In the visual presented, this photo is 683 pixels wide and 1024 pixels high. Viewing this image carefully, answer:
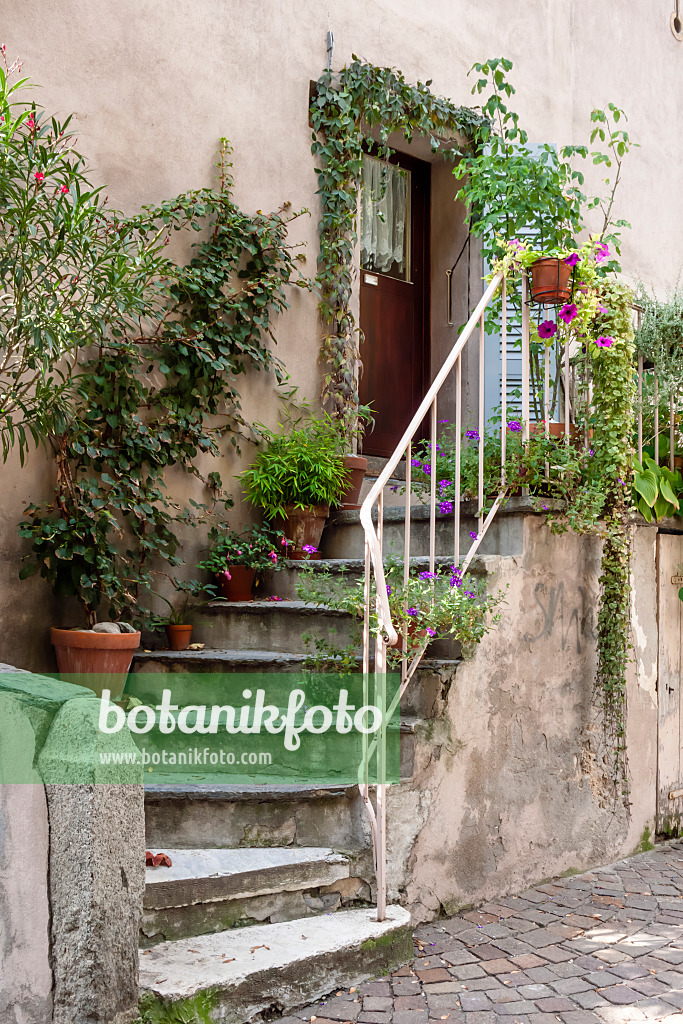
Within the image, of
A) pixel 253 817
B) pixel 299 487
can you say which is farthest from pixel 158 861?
pixel 299 487

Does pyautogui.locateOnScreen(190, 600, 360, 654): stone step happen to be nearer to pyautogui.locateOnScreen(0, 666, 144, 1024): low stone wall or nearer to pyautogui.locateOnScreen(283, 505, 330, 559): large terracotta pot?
pyautogui.locateOnScreen(283, 505, 330, 559): large terracotta pot

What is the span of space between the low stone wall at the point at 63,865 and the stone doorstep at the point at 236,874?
0.47m

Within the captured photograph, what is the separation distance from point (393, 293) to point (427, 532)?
2.50 m

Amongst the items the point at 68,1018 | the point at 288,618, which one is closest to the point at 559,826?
the point at 288,618

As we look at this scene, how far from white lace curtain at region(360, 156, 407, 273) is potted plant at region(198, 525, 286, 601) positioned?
7.75ft

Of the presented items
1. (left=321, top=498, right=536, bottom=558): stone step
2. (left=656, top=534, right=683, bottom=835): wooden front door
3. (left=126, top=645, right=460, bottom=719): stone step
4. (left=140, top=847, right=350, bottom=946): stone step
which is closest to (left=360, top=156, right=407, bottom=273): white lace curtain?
(left=321, top=498, right=536, bottom=558): stone step

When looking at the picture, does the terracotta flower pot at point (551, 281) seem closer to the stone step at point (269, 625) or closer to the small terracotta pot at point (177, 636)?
the stone step at point (269, 625)

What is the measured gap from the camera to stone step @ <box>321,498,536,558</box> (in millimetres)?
3900

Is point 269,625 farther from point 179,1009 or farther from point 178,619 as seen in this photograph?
point 179,1009

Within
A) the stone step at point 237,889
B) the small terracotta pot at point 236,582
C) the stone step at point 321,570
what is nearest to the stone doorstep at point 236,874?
the stone step at point 237,889

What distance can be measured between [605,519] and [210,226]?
2481 mm

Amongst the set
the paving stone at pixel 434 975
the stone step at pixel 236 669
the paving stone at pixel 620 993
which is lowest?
the paving stone at pixel 620 993

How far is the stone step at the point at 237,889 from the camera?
2.68 meters

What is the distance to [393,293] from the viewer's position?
6.21 metres
